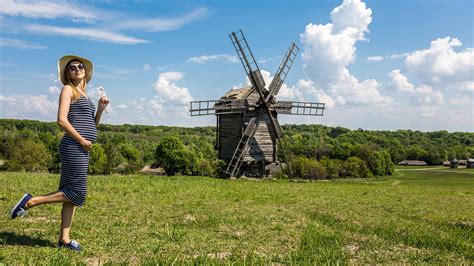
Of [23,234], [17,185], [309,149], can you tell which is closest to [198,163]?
[309,149]

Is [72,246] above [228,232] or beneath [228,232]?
above

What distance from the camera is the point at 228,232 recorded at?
748cm

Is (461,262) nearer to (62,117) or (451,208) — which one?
(62,117)

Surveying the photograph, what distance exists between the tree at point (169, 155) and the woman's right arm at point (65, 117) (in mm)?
64497

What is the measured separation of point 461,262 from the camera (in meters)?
5.94

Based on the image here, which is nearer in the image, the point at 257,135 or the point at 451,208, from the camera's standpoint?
the point at 451,208

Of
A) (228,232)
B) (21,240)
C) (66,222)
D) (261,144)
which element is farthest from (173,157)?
(66,222)

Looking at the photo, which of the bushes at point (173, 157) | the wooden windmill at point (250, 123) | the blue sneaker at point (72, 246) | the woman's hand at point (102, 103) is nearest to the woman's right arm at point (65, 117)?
the woman's hand at point (102, 103)

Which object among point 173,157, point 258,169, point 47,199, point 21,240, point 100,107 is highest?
point 100,107

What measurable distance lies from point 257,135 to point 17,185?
61.6 ft

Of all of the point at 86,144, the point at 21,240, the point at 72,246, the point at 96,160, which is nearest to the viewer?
the point at 72,246

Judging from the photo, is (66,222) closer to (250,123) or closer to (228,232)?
(228,232)

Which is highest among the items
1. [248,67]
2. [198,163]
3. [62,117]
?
[248,67]

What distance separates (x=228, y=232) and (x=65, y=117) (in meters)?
3.51
